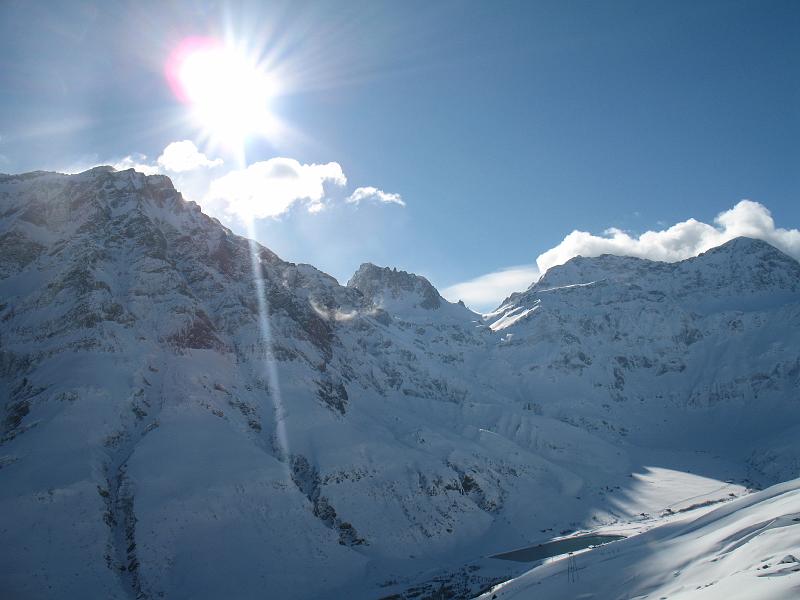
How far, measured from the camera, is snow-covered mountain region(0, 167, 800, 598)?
210 feet

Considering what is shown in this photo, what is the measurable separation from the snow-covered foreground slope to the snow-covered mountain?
36.0m

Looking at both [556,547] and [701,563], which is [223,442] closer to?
[556,547]

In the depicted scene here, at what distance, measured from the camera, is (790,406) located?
177750mm

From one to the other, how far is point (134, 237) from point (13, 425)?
5256cm

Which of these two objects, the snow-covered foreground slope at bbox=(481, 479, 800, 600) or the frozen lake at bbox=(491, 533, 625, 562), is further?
the frozen lake at bbox=(491, 533, 625, 562)

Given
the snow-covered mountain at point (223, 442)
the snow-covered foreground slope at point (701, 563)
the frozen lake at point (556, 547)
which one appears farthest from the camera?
the frozen lake at point (556, 547)

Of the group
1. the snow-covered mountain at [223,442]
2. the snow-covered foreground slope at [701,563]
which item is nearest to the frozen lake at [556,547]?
the snow-covered mountain at [223,442]

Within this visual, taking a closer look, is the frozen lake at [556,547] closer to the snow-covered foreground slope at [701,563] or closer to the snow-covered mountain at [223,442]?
the snow-covered mountain at [223,442]

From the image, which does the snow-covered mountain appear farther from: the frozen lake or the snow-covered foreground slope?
the snow-covered foreground slope

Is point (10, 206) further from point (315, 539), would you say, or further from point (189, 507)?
point (315, 539)

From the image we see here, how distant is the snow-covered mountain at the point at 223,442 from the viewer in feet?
210

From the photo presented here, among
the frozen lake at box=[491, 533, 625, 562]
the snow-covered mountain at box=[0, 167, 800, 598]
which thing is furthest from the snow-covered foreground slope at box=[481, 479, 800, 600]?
the frozen lake at box=[491, 533, 625, 562]

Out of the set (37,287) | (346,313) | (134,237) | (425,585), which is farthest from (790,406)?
(37,287)

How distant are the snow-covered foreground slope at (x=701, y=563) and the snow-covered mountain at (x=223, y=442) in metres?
36.0
